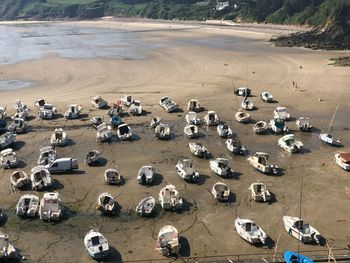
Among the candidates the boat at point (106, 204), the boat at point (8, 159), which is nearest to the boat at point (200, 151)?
the boat at point (106, 204)

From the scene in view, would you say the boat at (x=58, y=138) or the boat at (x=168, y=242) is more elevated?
the boat at (x=58, y=138)

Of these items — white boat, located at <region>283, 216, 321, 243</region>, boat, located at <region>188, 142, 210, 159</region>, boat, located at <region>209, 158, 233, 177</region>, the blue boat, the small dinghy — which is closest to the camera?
the blue boat

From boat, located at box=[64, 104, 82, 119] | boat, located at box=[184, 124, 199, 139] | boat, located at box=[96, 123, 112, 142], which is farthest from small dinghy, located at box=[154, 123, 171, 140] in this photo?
boat, located at box=[64, 104, 82, 119]

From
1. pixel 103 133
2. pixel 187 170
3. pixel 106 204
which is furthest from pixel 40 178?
pixel 187 170

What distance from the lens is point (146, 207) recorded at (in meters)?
35.9

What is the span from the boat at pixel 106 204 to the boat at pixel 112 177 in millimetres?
4046

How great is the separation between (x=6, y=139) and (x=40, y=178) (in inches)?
473

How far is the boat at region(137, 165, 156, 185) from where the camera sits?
41.0 meters

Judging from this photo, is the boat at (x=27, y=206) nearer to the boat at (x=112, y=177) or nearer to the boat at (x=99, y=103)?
the boat at (x=112, y=177)

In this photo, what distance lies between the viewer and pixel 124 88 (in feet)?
246

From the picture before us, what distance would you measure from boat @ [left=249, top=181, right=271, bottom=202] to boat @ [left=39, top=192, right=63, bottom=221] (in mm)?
15870

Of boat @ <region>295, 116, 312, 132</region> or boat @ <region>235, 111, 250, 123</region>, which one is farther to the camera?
boat @ <region>235, 111, 250, 123</region>

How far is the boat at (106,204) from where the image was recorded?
35938mm

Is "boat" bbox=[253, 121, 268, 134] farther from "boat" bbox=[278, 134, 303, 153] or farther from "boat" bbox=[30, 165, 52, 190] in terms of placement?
"boat" bbox=[30, 165, 52, 190]
